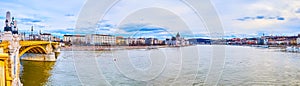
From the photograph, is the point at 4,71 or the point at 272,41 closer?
the point at 4,71

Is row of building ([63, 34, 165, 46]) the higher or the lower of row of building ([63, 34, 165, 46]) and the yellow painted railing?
the higher

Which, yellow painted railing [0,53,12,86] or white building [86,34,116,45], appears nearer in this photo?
yellow painted railing [0,53,12,86]

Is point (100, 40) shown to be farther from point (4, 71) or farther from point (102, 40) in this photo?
point (4, 71)

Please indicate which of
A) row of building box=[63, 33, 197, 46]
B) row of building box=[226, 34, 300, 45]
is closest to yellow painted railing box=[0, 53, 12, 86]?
row of building box=[63, 33, 197, 46]

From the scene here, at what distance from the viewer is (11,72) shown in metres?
7.35

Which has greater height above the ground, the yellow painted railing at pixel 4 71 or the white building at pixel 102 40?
the white building at pixel 102 40

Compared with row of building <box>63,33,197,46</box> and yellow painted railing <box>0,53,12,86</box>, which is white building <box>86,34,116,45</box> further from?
yellow painted railing <box>0,53,12,86</box>

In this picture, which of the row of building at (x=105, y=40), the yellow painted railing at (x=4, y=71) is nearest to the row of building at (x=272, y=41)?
the row of building at (x=105, y=40)

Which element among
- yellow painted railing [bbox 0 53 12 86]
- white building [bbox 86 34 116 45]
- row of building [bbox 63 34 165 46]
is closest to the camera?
yellow painted railing [bbox 0 53 12 86]

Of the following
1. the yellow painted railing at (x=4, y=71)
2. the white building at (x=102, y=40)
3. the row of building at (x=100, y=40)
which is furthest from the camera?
the white building at (x=102, y=40)

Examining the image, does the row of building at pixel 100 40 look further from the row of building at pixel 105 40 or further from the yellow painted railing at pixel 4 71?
the yellow painted railing at pixel 4 71

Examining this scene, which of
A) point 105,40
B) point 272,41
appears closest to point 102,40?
point 105,40

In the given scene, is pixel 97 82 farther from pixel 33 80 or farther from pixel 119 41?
pixel 119 41

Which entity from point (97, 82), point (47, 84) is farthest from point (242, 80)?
point (47, 84)
